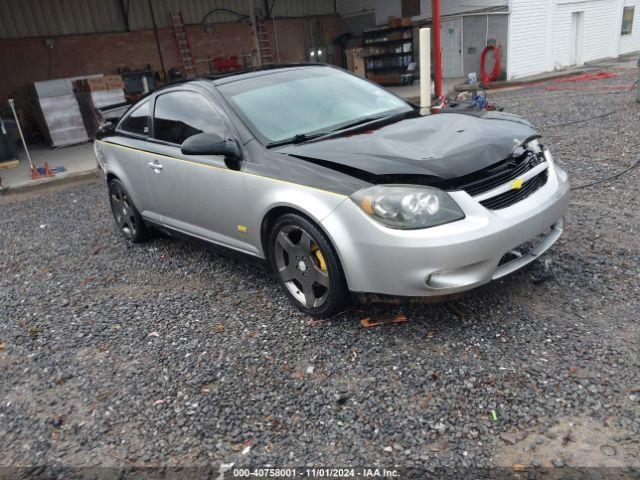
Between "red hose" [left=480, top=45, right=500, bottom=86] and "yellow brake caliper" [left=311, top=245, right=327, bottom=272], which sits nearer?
"yellow brake caliper" [left=311, top=245, right=327, bottom=272]

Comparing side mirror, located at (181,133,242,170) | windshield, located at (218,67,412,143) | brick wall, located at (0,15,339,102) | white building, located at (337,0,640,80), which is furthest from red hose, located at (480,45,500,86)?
side mirror, located at (181,133,242,170)

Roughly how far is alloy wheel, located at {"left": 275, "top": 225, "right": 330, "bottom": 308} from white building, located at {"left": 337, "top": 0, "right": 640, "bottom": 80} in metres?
16.5

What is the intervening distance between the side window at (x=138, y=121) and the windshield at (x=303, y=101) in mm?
1144

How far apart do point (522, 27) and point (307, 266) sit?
1744 centimetres

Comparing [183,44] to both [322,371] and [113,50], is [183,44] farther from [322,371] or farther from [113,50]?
[322,371]

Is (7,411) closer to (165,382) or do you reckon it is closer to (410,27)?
(165,382)

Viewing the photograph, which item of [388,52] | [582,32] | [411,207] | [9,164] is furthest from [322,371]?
[582,32]

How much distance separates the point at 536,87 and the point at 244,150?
14.4m

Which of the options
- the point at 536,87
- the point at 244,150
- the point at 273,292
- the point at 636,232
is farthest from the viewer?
the point at 536,87

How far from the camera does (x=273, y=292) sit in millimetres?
3842

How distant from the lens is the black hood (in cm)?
282

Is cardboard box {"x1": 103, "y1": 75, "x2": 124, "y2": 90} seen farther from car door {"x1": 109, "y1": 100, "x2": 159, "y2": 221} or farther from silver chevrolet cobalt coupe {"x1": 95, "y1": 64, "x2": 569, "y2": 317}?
silver chevrolet cobalt coupe {"x1": 95, "y1": 64, "x2": 569, "y2": 317}

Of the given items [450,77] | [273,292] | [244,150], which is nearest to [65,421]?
[273,292]

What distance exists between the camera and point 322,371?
9.36 feet
